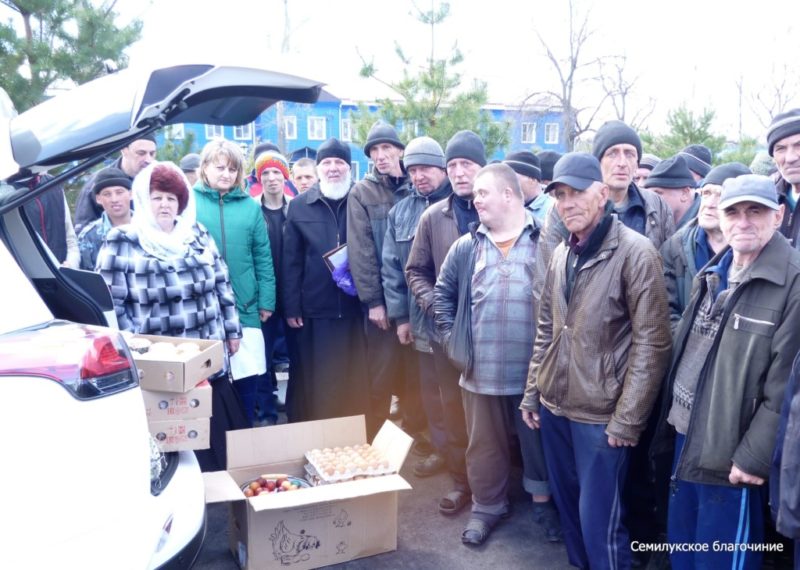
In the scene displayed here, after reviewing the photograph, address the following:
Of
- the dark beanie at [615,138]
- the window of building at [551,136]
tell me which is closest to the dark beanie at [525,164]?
the dark beanie at [615,138]

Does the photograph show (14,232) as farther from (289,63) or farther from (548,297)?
(548,297)

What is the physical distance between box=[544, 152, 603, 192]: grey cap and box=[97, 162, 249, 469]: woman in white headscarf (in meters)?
2.09

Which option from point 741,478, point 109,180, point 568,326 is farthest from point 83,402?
point 109,180

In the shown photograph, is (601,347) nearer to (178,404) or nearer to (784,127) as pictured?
(784,127)

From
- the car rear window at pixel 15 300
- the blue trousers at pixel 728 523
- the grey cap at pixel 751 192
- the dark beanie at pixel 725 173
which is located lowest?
the blue trousers at pixel 728 523

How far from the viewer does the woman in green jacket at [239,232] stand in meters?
4.46

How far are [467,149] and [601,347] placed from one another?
1781mm

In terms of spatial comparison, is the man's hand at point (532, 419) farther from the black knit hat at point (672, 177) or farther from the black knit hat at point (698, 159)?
the black knit hat at point (698, 159)

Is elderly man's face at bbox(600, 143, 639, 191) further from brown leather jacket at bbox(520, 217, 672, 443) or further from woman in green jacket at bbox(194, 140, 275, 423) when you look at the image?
woman in green jacket at bbox(194, 140, 275, 423)

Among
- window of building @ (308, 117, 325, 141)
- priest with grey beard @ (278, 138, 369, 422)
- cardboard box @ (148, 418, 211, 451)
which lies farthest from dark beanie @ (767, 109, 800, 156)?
window of building @ (308, 117, 325, 141)

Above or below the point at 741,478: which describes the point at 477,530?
below

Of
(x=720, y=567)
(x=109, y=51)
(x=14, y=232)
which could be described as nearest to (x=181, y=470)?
(x=14, y=232)

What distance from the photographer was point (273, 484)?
11.5 ft

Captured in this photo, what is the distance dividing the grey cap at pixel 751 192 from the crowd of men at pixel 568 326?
0.01 metres
